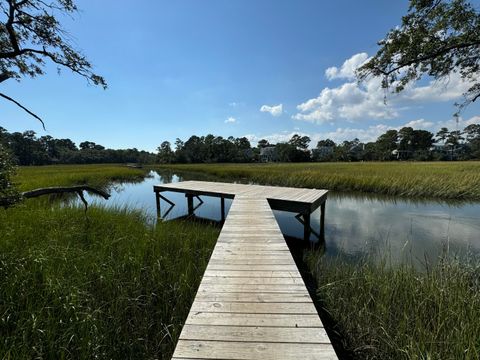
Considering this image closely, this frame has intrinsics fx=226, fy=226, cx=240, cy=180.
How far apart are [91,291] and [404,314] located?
12.9ft

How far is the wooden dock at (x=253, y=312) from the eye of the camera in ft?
5.06

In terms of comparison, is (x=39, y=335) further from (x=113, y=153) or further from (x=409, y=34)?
(x=113, y=153)

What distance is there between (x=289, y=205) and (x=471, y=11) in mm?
6873

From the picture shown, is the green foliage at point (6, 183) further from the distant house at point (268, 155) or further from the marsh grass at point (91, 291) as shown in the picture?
the distant house at point (268, 155)

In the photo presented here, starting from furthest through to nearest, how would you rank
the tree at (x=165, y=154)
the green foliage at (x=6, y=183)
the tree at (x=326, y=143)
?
the tree at (x=326, y=143) → the tree at (x=165, y=154) → the green foliage at (x=6, y=183)

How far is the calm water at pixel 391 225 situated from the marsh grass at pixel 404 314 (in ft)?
3.26

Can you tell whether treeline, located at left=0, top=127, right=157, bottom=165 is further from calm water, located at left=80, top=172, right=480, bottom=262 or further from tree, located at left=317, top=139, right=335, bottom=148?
tree, located at left=317, top=139, right=335, bottom=148

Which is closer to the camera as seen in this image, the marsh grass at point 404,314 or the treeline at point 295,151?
the marsh grass at point 404,314

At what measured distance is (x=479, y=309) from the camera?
8.37ft

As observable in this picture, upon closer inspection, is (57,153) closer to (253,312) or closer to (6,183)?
(6,183)

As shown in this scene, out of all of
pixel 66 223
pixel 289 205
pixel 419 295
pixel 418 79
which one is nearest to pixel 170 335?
pixel 419 295

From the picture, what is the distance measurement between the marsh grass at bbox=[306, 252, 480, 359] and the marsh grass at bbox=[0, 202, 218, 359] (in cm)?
215

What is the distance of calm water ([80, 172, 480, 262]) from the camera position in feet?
19.3

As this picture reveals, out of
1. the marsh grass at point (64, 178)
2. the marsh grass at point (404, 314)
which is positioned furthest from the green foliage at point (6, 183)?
the marsh grass at point (404, 314)
